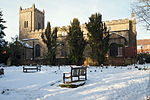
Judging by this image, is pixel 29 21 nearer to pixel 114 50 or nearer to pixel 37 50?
pixel 37 50

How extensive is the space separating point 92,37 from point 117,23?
760 inches

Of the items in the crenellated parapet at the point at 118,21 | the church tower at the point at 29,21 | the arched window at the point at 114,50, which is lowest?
the arched window at the point at 114,50

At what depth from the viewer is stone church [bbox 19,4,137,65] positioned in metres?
29.0

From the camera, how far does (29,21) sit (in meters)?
57.1

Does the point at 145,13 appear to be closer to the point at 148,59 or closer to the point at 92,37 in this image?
the point at 92,37

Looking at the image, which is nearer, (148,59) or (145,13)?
(145,13)

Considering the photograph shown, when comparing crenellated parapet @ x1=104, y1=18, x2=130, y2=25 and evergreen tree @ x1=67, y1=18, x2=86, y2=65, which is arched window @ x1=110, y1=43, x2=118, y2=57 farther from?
evergreen tree @ x1=67, y1=18, x2=86, y2=65

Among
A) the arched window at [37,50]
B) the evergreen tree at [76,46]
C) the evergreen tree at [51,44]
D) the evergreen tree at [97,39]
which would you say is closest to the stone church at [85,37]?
the arched window at [37,50]

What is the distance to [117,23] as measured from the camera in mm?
40781

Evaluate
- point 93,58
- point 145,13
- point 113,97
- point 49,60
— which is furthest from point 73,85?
point 49,60

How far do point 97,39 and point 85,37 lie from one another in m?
16.1

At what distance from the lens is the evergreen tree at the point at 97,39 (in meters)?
23.2

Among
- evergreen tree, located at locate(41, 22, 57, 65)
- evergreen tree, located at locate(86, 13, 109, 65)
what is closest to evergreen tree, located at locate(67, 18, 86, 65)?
evergreen tree, located at locate(86, 13, 109, 65)

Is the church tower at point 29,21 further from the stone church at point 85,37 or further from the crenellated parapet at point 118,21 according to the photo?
the crenellated parapet at point 118,21
